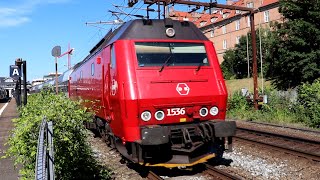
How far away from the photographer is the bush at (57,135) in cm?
536

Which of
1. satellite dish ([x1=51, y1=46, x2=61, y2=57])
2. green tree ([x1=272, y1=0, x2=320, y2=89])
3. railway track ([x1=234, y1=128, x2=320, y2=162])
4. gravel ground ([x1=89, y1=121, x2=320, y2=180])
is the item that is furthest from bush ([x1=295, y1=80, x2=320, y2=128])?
green tree ([x1=272, y1=0, x2=320, y2=89])

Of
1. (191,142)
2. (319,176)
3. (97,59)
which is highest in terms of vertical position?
(97,59)

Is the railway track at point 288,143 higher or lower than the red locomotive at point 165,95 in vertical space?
lower

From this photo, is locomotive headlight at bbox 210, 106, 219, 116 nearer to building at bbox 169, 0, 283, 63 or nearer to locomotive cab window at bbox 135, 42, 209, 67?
locomotive cab window at bbox 135, 42, 209, 67

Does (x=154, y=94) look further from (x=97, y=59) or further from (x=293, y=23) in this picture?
(x=293, y=23)

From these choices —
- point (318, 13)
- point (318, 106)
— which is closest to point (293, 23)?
point (318, 13)

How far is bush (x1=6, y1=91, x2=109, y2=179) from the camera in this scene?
536 centimetres

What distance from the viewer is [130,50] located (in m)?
7.77

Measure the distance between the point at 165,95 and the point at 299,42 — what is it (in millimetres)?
31126

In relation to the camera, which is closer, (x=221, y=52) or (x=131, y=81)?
(x=131, y=81)

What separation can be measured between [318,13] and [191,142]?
A: 3137 centimetres

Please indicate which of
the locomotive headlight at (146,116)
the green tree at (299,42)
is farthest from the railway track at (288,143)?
the green tree at (299,42)

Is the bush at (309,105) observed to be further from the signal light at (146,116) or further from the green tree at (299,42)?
the green tree at (299,42)

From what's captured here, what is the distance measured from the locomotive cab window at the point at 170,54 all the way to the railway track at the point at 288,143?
3302 millimetres
